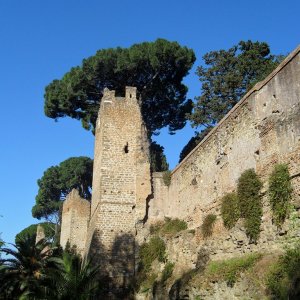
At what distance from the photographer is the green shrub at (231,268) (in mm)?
10203

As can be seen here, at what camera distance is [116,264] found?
17.2m

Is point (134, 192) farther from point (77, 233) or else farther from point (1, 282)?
point (77, 233)

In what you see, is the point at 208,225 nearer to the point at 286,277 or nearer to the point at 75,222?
the point at 286,277

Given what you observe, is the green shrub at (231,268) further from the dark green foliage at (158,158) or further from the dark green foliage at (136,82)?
the dark green foliage at (158,158)

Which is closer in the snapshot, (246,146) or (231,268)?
(231,268)

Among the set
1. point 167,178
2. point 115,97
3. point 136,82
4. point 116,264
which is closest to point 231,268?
point 116,264

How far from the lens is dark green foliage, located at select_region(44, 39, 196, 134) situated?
2508 centimetres

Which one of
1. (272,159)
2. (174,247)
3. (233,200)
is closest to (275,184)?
(272,159)

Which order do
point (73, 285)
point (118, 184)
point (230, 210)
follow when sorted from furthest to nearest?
point (118, 184) < point (73, 285) < point (230, 210)

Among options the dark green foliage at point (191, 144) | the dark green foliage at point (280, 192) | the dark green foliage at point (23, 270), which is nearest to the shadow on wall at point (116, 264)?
the dark green foliage at point (23, 270)

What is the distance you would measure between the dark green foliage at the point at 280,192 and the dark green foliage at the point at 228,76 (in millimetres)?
15412

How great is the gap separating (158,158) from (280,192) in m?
19.0

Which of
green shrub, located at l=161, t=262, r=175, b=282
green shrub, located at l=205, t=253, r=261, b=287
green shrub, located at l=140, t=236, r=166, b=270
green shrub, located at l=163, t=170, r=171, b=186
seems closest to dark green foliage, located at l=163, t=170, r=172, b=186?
green shrub, located at l=163, t=170, r=171, b=186

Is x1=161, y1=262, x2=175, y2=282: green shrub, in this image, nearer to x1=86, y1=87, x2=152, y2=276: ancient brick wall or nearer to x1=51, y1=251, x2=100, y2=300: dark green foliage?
x1=86, y1=87, x2=152, y2=276: ancient brick wall
